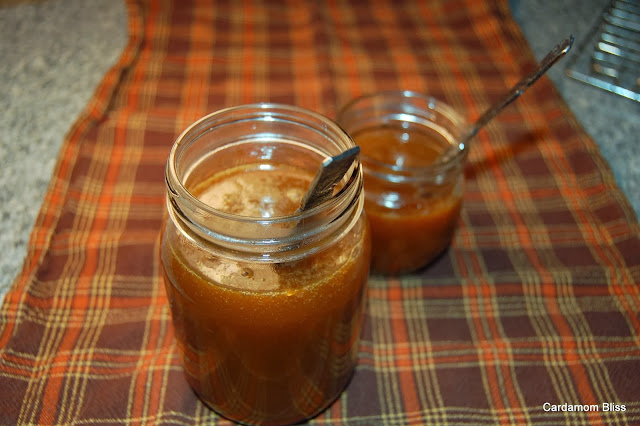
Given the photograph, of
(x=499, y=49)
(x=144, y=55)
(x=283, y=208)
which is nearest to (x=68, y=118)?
(x=144, y=55)

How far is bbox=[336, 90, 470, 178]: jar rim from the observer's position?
2.31 feet

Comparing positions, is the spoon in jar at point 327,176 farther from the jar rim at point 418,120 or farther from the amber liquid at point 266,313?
the jar rim at point 418,120

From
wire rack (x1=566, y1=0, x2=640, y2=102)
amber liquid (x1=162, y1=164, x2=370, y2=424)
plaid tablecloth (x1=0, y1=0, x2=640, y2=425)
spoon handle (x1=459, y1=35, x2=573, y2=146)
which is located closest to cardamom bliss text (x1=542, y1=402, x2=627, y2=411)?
plaid tablecloth (x1=0, y1=0, x2=640, y2=425)

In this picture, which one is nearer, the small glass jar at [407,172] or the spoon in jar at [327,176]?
the spoon in jar at [327,176]

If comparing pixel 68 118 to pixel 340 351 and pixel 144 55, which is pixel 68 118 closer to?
pixel 144 55

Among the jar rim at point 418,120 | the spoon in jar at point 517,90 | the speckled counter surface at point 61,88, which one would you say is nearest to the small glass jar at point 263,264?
the jar rim at point 418,120

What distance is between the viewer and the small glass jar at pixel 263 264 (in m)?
0.50

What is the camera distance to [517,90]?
70 cm

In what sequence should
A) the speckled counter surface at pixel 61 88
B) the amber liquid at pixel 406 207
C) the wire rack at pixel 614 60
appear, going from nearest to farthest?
the amber liquid at pixel 406 207 < the speckled counter surface at pixel 61 88 < the wire rack at pixel 614 60

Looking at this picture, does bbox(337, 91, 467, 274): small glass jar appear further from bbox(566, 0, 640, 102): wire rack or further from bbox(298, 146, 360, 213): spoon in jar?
bbox(566, 0, 640, 102): wire rack

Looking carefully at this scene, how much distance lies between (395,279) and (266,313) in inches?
13.7

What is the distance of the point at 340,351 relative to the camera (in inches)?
24.2

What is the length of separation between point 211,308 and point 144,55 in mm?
869

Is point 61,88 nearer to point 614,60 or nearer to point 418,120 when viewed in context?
point 418,120
